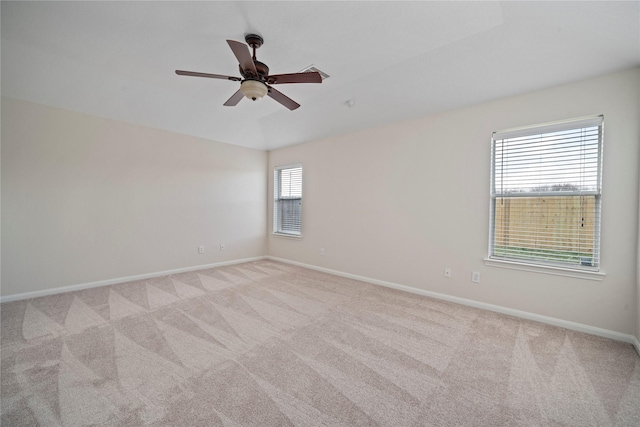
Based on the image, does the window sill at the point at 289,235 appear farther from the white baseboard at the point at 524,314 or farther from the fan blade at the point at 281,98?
the fan blade at the point at 281,98

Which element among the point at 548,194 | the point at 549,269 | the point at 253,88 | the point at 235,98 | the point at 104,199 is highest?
the point at 235,98

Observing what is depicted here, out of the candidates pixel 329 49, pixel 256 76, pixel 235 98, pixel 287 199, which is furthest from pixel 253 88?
pixel 287 199

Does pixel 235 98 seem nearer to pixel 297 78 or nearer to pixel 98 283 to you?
pixel 297 78

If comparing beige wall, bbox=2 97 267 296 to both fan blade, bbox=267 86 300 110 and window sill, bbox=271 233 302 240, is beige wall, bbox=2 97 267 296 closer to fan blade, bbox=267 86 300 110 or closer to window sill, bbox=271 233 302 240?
window sill, bbox=271 233 302 240

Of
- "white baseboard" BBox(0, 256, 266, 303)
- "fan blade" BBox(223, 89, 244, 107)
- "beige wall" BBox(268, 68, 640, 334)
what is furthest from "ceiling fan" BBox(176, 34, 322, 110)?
"white baseboard" BBox(0, 256, 266, 303)

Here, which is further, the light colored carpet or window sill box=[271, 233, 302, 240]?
window sill box=[271, 233, 302, 240]


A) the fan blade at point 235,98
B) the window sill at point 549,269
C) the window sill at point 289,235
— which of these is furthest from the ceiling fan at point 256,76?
the window sill at point 289,235

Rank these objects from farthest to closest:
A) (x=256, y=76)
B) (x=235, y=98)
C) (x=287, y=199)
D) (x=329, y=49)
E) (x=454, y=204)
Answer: (x=287, y=199) → (x=454, y=204) → (x=235, y=98) → (x=329, y=49) → (x=256, y=76)

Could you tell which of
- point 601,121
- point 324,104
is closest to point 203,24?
point 324,104

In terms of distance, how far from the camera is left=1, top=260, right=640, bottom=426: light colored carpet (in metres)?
1.50

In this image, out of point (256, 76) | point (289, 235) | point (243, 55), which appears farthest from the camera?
point (289, 235)

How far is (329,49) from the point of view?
8.05ft

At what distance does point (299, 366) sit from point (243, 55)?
2453mm

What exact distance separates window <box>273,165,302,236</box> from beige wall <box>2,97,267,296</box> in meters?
0.86
